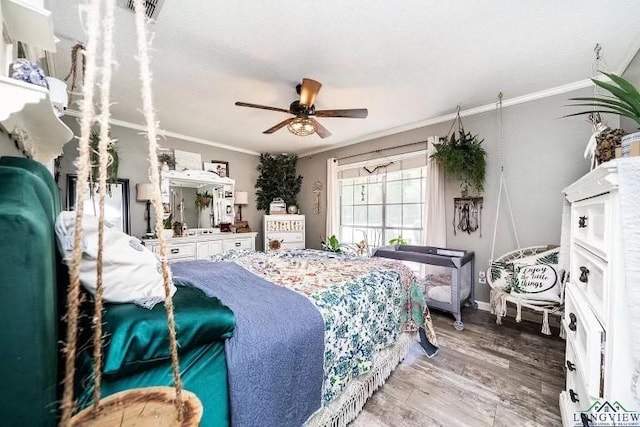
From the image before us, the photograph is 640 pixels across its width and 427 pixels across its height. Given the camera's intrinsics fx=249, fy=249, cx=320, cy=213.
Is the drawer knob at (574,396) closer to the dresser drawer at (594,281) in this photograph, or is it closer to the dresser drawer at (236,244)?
the dresser drawer at (594,281)

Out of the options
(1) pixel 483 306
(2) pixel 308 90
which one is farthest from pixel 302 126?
(1) pixel 483 306

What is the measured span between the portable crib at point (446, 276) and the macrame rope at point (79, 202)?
9.13ft

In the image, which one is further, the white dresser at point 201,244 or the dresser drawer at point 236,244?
the dresser drawer at point 236,244

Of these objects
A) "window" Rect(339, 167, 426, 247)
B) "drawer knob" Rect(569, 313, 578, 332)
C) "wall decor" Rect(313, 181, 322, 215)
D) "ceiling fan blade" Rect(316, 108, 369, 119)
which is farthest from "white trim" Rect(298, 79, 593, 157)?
"drawer knob" Rect(569, 313, 578, 332)

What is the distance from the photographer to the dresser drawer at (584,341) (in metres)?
0.99

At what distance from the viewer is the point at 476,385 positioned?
1.74 m

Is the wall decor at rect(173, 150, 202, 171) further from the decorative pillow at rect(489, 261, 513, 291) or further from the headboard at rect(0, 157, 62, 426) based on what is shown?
the decorative pillow at rect(489, 261, 513, 291)

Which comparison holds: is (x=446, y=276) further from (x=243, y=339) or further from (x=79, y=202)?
(x=79, y=202)

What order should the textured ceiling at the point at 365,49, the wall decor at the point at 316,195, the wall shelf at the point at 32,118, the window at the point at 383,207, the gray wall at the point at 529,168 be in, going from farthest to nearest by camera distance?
the wall decor at the point at 316,195 → the window at the point at 383,207 → the gray wall at the point at 529,168 → the textured ceiling at the point at 365,49 → the wall shelf at the point at 32,118

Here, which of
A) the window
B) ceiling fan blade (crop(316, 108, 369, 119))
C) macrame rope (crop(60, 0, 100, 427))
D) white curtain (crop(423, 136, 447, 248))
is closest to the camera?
macrame rope (crop(60, 0, 100, 427))

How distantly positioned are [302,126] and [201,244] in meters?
2.56

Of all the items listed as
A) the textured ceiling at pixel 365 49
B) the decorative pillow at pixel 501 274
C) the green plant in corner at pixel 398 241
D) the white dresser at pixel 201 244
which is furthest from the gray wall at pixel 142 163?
the decorative pillow at pixel 501 274

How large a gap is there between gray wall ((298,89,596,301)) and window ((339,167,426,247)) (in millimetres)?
459

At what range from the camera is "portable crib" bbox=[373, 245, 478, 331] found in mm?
2598
